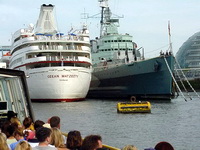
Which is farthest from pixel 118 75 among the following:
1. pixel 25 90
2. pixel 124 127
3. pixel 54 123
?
pixel 54 123

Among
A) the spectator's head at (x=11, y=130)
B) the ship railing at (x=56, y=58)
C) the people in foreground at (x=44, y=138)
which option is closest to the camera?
the people in foreground at (x=44, y=138)

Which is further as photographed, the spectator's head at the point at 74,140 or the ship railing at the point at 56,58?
the ship railing at the point at 56,58

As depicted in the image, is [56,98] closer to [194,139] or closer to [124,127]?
[124,127]

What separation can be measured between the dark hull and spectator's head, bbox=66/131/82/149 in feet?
137

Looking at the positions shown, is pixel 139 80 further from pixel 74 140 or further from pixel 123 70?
pixel 74 140

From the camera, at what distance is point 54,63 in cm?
5028

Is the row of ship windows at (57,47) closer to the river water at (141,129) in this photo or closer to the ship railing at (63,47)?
A: the ship railing at (63,47)

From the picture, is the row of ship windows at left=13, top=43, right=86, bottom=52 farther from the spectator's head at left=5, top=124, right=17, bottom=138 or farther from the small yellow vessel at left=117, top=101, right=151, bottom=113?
the spectator's head at left=5, top=124, right=17, bottom=138

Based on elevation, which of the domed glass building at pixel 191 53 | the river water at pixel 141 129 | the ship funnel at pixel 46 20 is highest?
the domed glass building at pixel 191 53

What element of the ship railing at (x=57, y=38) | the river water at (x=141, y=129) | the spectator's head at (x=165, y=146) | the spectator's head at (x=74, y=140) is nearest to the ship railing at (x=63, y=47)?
the ship railing at (x=57, y=38)

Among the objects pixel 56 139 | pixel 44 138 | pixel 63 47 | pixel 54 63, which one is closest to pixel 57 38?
pixel 63 47

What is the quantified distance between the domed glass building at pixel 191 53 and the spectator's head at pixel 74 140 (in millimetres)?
152420

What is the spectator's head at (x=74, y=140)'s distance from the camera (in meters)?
6.38

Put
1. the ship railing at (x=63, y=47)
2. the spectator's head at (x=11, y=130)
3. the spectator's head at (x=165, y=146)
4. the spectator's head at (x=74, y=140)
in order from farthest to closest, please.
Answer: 1. the ship railing at (x=63, y=47)
2. the spectator's head at (x=11, y=130)
3. the spectator's head at (x=74, y=140)
4. the spectator's head at (x=165, y=146)
